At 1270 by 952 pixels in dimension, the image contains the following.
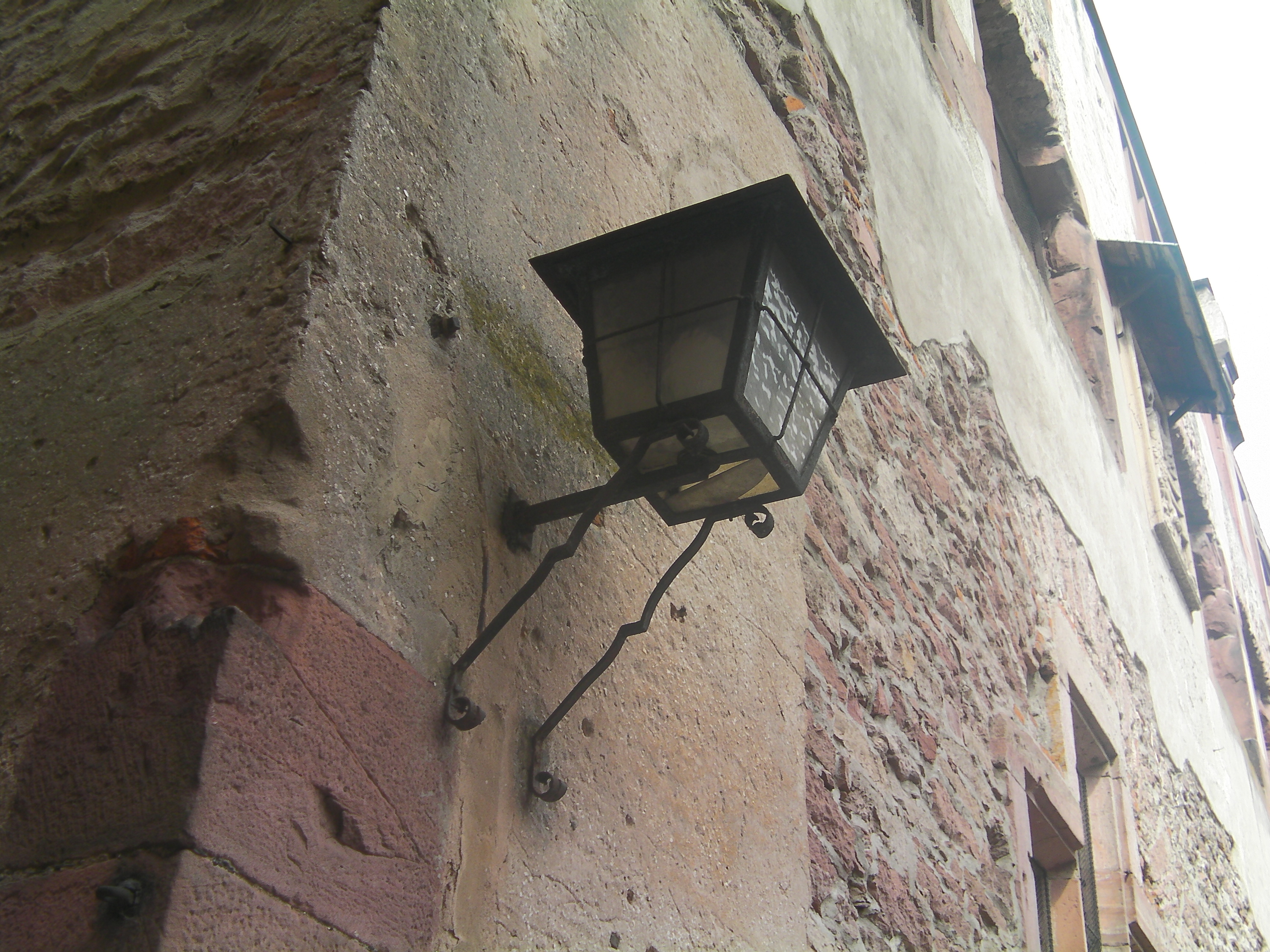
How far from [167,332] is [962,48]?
5.41 metres

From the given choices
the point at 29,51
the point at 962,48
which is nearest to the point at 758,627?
the point at 29,51

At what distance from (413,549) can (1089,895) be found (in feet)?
13.2

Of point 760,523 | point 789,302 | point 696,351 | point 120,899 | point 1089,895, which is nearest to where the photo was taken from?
point 120,899

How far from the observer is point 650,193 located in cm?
232

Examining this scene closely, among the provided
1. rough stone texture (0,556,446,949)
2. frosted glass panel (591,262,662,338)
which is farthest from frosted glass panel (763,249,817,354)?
rough stone texture (0,556,446,949)

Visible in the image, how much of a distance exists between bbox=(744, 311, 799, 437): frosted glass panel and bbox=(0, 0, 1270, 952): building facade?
382 millimetres

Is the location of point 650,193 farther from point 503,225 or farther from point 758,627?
point 758,627

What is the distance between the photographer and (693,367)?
1514 mm

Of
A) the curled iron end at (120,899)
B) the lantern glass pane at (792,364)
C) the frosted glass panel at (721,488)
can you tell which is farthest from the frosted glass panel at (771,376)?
the curled iron end at (120,899)

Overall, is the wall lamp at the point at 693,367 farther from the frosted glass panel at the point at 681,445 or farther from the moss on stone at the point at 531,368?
the moss on stone at the point at 531,368

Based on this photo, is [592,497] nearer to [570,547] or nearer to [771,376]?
[570,547]

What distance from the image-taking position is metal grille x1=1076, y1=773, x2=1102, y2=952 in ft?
14.2

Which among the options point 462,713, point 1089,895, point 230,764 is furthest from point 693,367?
point 1089,895

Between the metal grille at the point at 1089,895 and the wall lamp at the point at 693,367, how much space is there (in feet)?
10.8
